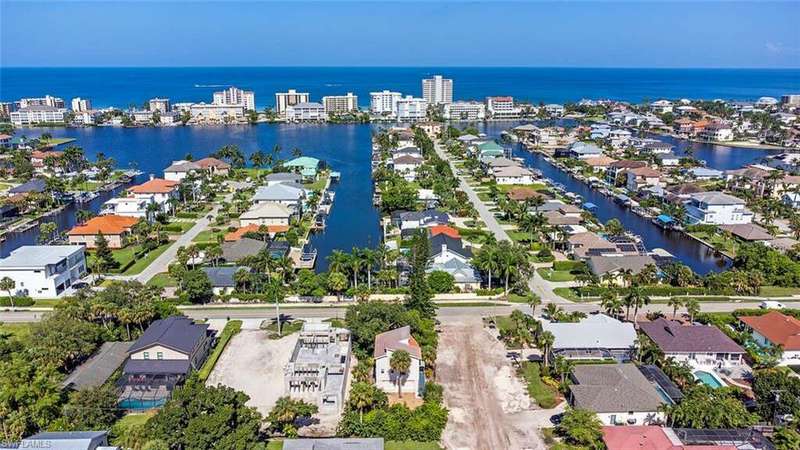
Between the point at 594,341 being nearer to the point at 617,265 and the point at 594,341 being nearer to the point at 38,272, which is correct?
the point at 617,265

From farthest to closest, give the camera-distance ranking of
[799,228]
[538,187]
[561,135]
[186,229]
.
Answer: [561,135], [538,187], [186,229], [799,228]

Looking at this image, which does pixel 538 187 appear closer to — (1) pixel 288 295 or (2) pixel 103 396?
(1) pixel 288 295

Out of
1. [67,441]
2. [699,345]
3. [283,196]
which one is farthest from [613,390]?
[283,196]

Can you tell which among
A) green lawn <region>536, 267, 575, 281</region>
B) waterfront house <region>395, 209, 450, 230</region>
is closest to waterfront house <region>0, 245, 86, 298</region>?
waterfront house <region>395, 209, 450, 230</region>

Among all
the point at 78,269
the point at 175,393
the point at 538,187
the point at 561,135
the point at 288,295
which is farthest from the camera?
the point at 561,135

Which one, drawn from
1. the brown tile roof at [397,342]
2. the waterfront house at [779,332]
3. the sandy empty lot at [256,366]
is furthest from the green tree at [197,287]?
the waterfront house at [779,332]

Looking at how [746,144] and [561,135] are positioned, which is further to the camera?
[561,135]

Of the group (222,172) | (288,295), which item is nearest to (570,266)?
(288,295)

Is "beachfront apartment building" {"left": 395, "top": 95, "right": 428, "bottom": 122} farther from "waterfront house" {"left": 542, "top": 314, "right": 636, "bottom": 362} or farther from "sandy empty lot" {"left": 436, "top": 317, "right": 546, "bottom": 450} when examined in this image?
"waterfront house" {"left": 542, "top": 314, "right": 636, "bottom": 362}
